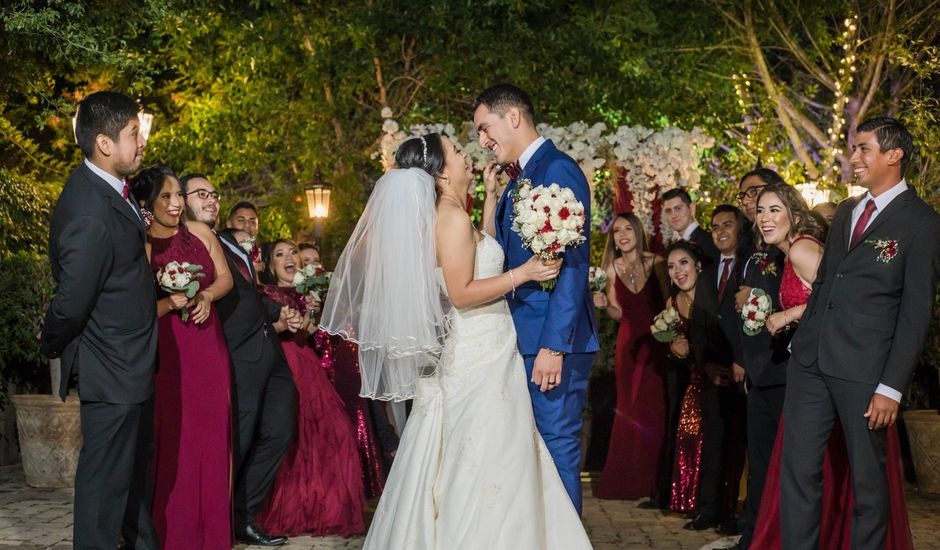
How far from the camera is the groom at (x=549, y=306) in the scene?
16.9 feet

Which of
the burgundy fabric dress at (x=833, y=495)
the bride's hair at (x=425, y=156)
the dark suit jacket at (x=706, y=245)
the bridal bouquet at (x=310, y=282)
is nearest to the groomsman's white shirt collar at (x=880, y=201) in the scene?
the burgundy fabric dress at (x=833, y=495)

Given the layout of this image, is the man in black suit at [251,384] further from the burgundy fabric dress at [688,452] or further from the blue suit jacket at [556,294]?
the burgundy fabric dress at [688,452]

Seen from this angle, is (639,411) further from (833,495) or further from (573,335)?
(573,335)

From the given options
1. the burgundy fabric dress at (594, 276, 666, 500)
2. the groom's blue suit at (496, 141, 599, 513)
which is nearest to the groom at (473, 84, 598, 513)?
Answer: the groom's blue suit at (496, 141, 599, 513)

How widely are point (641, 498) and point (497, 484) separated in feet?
12.8

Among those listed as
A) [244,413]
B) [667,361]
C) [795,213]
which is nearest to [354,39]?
[667,361]

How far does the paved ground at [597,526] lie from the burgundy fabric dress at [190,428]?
0.78 meters

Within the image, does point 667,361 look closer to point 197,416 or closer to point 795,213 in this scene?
point 795,213

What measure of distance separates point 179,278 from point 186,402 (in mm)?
776

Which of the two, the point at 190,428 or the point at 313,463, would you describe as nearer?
the point at 190,428

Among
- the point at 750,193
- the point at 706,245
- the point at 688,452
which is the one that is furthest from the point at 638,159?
the point at 688,452

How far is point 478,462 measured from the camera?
5.12m

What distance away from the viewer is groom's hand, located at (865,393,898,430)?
196 inches

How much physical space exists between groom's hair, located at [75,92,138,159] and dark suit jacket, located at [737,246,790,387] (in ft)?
11.4
